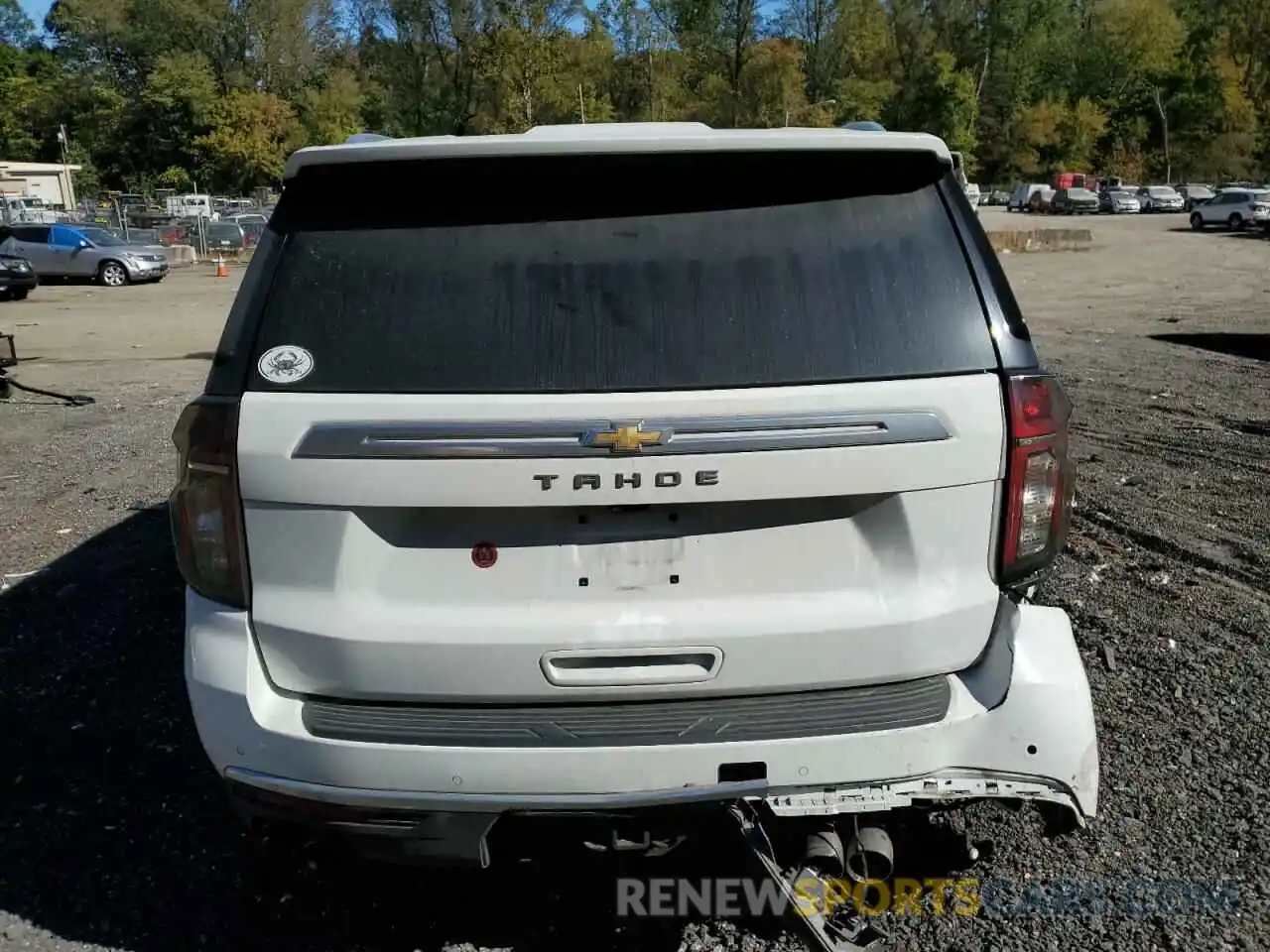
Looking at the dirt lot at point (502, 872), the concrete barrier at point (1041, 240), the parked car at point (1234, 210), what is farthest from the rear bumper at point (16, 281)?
the parked car at point (1234, 210)

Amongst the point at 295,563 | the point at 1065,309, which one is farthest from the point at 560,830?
the point at 1065,309

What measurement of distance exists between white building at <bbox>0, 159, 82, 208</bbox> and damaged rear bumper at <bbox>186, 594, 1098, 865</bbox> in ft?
253

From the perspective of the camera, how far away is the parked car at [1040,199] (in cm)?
6969

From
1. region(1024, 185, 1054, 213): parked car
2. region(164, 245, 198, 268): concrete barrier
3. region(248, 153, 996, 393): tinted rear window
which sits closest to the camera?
region(248, 153, 996, 393): tinted rear window

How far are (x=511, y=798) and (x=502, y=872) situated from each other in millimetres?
1030

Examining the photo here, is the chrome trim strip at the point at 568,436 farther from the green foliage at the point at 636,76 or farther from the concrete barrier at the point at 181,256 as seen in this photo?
the green foliage at the point at 636,76

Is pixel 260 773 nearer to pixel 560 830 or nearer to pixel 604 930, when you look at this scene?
pixel 560 830

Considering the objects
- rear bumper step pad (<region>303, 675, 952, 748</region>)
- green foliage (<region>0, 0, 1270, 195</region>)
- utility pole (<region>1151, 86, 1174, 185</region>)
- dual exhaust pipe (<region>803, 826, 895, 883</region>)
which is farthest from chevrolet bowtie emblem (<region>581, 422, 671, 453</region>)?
utility pole (<region>1151, 86, 1174, 185</region>)

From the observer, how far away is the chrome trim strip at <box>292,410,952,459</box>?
2.22 m

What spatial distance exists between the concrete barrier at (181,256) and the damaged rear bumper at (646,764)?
1439 inches

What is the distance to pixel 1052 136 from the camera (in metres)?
95.4

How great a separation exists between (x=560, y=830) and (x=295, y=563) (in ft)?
2.76

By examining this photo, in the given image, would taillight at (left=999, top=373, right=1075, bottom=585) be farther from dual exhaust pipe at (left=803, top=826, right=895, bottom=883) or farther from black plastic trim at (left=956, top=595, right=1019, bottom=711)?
dual exhaust pipe at (left=803, top=826, right=895, bottom=883)

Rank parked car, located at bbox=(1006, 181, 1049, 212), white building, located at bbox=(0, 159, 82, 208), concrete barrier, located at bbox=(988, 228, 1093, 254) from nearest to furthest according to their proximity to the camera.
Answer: concrete barrier, located at bbox=(988, 228, 1093, 254), white building, located at bbox=(0, 159, 82, 208), parked car, located at bbox=(1006, 181, 1049, 212)
